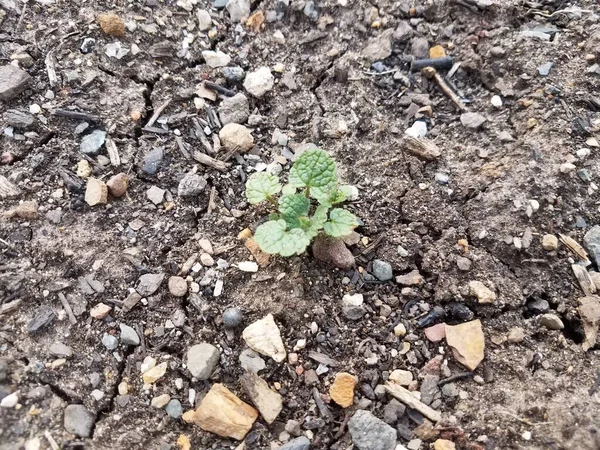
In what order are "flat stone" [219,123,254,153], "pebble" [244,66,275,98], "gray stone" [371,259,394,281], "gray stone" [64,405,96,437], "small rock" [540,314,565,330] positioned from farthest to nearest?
"pebble" [244,66,275,98] → "flat stone" [219,123,254,153] → "gray stone" [371,259,394,281] → "small rock" [540,314,565,330] → "gray stone" [64,405,96,437]

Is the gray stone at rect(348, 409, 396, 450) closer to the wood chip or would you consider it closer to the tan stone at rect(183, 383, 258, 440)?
the wood chip

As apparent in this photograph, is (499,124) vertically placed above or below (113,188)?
above

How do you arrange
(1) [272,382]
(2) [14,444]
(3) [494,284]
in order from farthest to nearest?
(3) [494,284]
(1) [272,382]
(2) [14,444]

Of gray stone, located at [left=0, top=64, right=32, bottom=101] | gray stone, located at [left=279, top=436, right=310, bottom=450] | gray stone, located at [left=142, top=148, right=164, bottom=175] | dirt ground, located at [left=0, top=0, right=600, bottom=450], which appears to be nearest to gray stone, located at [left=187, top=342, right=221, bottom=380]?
dirt ground, located at [left=0, top=0, right=600, bottom=450]

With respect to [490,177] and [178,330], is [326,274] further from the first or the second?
[490,177]

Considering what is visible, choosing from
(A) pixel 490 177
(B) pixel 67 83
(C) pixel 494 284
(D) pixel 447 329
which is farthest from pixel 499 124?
(B) pixel 67 83

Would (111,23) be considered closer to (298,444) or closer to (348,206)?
(348,206)
